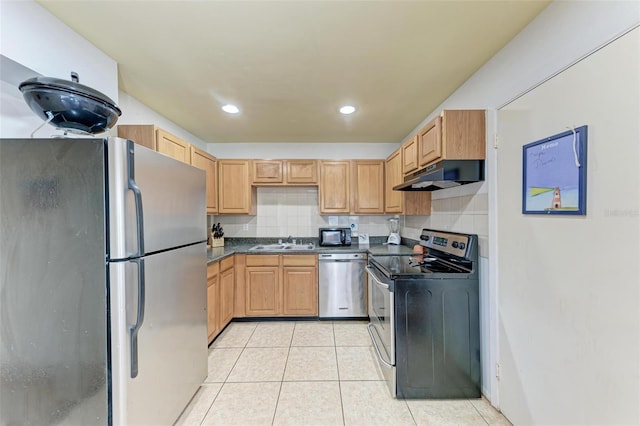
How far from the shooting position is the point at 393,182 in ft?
10.5

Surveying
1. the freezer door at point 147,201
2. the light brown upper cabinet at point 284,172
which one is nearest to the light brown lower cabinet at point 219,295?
the freezer door at point 147,201

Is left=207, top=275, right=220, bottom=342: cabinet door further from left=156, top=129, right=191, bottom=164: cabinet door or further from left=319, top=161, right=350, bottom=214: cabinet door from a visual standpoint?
left=319, top=161, right=350, bottom=214: cabinet door

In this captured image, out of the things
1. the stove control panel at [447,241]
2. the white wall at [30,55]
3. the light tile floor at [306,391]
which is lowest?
the light tile floor at [306,391]

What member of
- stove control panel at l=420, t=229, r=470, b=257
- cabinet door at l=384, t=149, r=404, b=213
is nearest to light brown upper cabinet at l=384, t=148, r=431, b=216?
cabinet door at l=384, t=149, r=404, b=213

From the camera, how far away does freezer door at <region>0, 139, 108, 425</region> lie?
1.13 m

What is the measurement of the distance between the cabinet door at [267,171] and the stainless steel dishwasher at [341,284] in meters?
1.28

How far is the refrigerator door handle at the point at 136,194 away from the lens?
119 centimetres

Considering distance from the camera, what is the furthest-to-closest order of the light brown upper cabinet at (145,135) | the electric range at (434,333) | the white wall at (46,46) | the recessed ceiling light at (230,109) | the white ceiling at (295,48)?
the recessed ceiling light at (230,109) → the light brown upper cabinet at (145,135) → the electric range at (434,333) → the white ceiling at (295,48) → the white wall at (46,46)

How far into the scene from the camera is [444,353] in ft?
6.05

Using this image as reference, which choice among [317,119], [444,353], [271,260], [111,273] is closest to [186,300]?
[111,273]

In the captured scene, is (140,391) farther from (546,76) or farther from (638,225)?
(546,76)

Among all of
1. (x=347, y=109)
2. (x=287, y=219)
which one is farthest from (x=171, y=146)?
(x=287, y=219)

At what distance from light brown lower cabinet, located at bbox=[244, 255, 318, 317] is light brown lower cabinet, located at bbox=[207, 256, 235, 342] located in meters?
0.20

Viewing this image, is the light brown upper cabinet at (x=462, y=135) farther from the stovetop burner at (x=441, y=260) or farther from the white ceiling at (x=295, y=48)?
the stovetop burner at (x=441, y=260)
